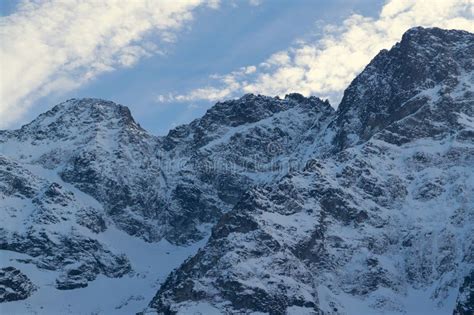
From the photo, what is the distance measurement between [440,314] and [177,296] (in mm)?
54002

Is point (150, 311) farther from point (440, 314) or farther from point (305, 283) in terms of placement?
point (440, 314)

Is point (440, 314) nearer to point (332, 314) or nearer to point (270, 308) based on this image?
point (332, 314)

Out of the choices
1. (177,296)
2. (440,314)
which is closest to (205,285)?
(177,296)

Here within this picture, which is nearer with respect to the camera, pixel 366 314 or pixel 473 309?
pixel 473 309

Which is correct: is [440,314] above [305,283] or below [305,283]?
below

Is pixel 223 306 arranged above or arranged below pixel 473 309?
above

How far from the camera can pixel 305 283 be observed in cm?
19988

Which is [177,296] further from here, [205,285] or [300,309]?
[300,309]

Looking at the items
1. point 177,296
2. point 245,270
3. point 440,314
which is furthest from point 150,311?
point 440,314

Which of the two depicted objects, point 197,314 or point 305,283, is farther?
point 305,283

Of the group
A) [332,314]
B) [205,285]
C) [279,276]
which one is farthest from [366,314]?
[205,285]

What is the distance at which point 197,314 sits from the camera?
187875mm

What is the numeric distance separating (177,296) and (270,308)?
19.3 meters

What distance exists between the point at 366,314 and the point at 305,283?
1413 cm
